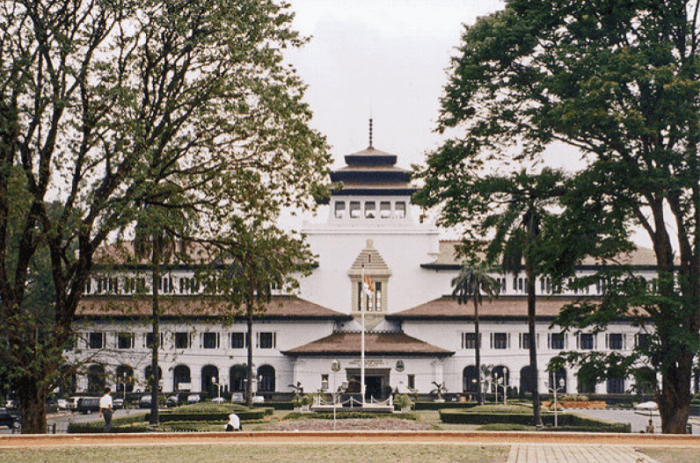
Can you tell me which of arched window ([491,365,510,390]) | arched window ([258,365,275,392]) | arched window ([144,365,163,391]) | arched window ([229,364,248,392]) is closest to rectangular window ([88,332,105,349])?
arched window ([144,365,163,391])

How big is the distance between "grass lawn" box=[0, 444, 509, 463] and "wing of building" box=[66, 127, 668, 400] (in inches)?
2056

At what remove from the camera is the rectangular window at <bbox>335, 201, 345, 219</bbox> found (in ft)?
263

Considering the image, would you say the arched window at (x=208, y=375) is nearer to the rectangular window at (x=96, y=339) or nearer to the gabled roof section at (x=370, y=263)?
the rectangular window at (x=96, y=339)

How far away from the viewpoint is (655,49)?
77.6ft

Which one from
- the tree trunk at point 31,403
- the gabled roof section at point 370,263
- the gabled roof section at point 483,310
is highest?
the gabled roof section at point 370,263

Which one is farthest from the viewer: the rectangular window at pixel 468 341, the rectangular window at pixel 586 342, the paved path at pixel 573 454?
the rectangular window at pixel 586 342

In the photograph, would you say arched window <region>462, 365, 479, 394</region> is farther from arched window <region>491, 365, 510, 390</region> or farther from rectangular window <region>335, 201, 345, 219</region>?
rectangular window <region>335, 201, 345, 219</region>

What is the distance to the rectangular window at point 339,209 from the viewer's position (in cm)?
8019

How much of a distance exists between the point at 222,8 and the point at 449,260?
6082 cm

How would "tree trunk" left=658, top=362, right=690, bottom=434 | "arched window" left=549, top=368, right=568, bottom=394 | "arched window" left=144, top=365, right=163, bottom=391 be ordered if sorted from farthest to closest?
→ "arched window" left=549, top=368, right=568, bottom=394 < "tree trunk" left=658, top=362, right=690, bottom=434 < "arched window" left=144, top=365, right=163, bottom=391

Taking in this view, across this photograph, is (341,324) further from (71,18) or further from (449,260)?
(71,18)

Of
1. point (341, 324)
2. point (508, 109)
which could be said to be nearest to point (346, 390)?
point (341, 324)

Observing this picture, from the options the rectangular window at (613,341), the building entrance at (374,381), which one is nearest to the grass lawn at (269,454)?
the building entrance at (374,381)

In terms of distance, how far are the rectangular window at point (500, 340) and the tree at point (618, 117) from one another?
50986mm
